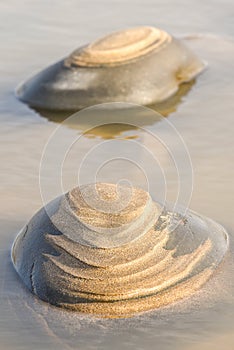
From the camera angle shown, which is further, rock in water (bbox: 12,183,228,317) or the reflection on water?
the reflection on water

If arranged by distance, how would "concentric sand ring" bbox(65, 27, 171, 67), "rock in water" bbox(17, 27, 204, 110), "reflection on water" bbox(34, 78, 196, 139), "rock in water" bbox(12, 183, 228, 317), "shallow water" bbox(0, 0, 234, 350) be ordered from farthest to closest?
"concentric sand ring" bbox(65, 27, 171, 67), "rock in water" bbox(17, 27, 204, 110), "reflection on water" bbox(34, 78, 196, 139), "rock in water" bbox(12, 183, 228, 317), "shallow water" bbox(0, 0, 234, 350)

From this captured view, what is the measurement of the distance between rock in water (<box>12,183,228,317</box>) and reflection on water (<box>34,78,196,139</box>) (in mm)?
1865

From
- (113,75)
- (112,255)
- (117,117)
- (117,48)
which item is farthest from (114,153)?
(112,255)

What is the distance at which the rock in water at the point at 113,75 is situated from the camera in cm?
660

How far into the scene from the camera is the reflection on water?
6.10 m

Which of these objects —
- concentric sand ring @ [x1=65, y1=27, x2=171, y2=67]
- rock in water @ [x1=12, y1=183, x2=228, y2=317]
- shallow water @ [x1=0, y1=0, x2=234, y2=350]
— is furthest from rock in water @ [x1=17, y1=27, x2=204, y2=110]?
rock in water @ [x1=12, y1=183, x2=228, y2=317]

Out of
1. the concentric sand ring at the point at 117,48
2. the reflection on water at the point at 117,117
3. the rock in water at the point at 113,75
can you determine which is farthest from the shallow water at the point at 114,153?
the concentric sand ring at the point at 117,48

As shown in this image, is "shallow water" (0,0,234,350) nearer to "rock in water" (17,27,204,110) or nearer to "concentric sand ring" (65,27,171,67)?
"rock in water" (17,27,204,110)

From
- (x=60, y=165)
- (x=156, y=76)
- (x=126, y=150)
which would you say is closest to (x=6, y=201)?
(x=60, y=165)

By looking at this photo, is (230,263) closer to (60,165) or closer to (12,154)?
(60,165)

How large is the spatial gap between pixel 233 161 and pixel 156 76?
139cm

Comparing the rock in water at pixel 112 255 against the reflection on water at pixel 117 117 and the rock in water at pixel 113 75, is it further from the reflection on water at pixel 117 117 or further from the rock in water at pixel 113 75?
the rock in water at pixel 113 75

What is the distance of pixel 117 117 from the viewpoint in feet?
20.8

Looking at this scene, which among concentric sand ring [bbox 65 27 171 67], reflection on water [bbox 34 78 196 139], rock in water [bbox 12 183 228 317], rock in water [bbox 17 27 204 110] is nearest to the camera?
rock in water [bbox 12 183 228 317]
